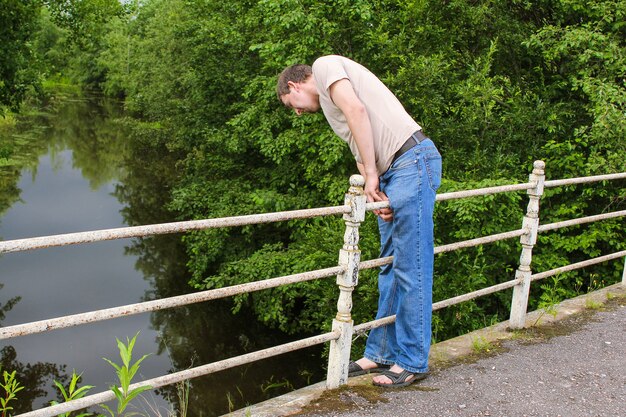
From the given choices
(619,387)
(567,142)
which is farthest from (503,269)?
(619,387)

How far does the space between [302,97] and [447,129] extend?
768 centimetres

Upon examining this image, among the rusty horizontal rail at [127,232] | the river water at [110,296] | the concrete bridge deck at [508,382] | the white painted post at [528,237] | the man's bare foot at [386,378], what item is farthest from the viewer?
the river water at [110,296]

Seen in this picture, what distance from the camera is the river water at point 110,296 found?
1302cm

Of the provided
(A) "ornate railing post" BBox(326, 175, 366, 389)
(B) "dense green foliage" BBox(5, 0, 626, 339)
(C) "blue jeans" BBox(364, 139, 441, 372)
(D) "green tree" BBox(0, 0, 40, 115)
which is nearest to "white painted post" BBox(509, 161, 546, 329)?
(C) "blue jeans" BBox(364, 139, 441, 372)

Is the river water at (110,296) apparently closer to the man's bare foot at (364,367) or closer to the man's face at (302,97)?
the man's bare foot at (364,367)

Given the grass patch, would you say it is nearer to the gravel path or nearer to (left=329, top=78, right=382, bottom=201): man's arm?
the gravel path

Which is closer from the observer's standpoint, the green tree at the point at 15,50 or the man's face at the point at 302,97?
the man's face at the point at 302,97

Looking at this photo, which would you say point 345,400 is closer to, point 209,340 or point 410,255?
point 410,255

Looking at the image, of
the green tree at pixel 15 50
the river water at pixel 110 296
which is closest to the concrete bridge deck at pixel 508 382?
the river water at pixel 110 296

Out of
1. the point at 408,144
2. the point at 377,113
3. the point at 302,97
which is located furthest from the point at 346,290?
the point at 302,97

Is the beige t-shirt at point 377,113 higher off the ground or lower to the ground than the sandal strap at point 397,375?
higher

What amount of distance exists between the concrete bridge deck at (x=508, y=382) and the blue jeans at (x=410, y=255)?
0.26 metres

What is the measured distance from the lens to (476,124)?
35.3ft

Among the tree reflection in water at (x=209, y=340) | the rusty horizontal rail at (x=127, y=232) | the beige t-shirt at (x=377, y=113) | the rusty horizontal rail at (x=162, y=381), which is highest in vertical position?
the beige t-shirt at (x=377, y=113)
